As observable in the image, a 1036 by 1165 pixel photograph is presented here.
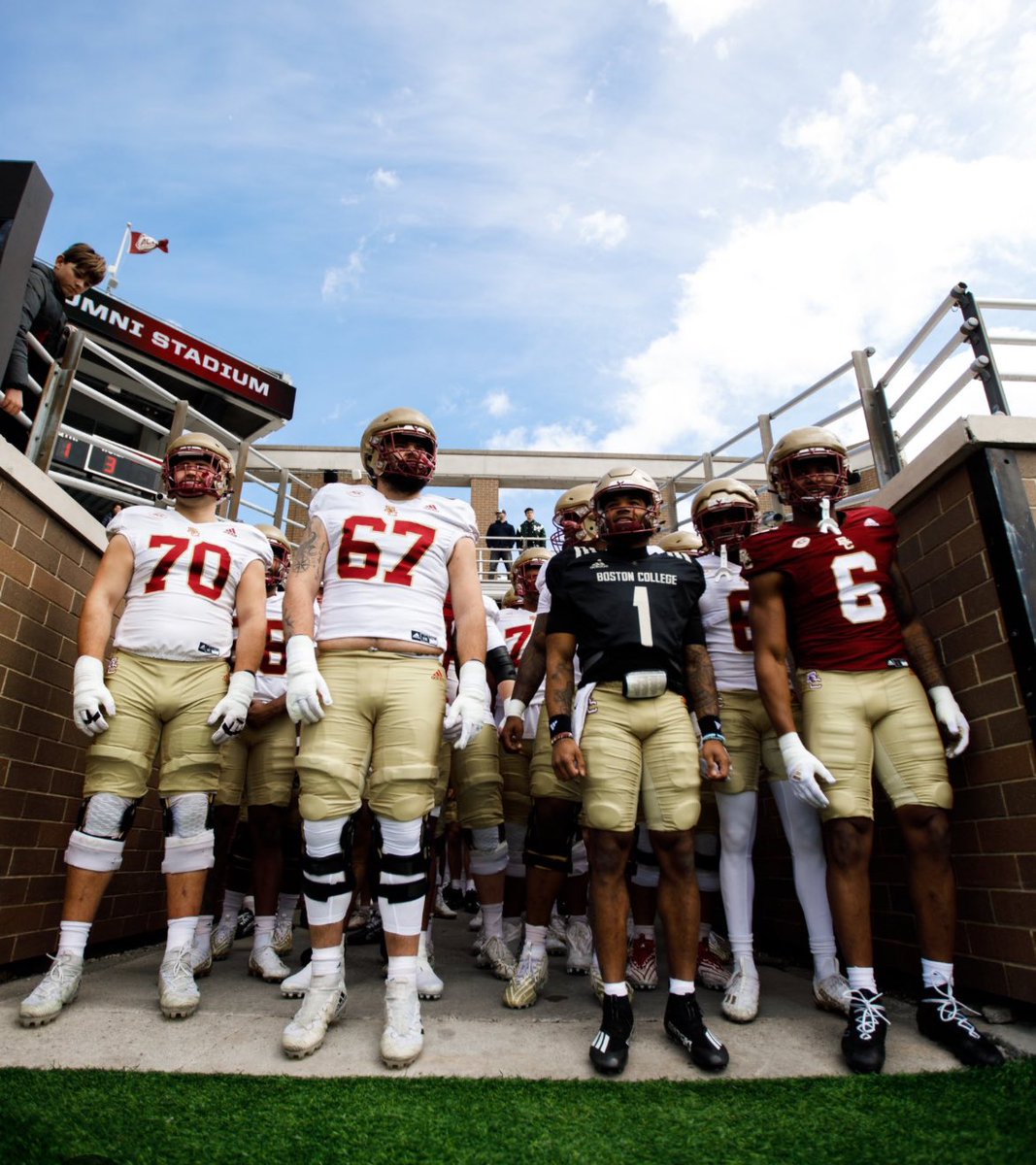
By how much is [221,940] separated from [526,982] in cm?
194

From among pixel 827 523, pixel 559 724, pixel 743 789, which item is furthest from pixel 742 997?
pixel 827 523

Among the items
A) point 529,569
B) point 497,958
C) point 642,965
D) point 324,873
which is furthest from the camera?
point 529,569

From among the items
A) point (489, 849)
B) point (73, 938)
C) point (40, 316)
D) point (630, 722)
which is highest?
point (40, 316)

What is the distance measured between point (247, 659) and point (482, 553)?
12051 millimetres

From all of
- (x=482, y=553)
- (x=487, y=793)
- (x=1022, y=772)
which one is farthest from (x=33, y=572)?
(x=482, y=553)

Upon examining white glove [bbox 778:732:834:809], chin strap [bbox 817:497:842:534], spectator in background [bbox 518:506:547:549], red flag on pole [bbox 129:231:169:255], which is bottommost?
white glove [bbox 778:732:834:809]

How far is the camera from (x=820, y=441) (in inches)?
136

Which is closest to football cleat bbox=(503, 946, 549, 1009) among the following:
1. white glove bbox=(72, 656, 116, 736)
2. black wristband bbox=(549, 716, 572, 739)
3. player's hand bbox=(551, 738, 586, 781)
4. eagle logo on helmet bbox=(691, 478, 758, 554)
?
player's hand bbox=(551, 738, 586, 781)

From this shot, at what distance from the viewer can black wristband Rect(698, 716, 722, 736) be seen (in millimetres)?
3066

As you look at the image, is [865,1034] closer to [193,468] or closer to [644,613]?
[644,613]

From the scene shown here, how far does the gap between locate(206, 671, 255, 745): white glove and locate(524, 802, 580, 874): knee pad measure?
138 cm

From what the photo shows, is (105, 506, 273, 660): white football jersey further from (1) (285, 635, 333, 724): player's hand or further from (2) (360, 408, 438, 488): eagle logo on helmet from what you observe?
(2) (360, 408, 438, 488): eagle logo on helmet

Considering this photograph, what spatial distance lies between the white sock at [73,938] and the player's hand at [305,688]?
1.20m

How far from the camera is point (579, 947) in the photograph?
3.95 metres
